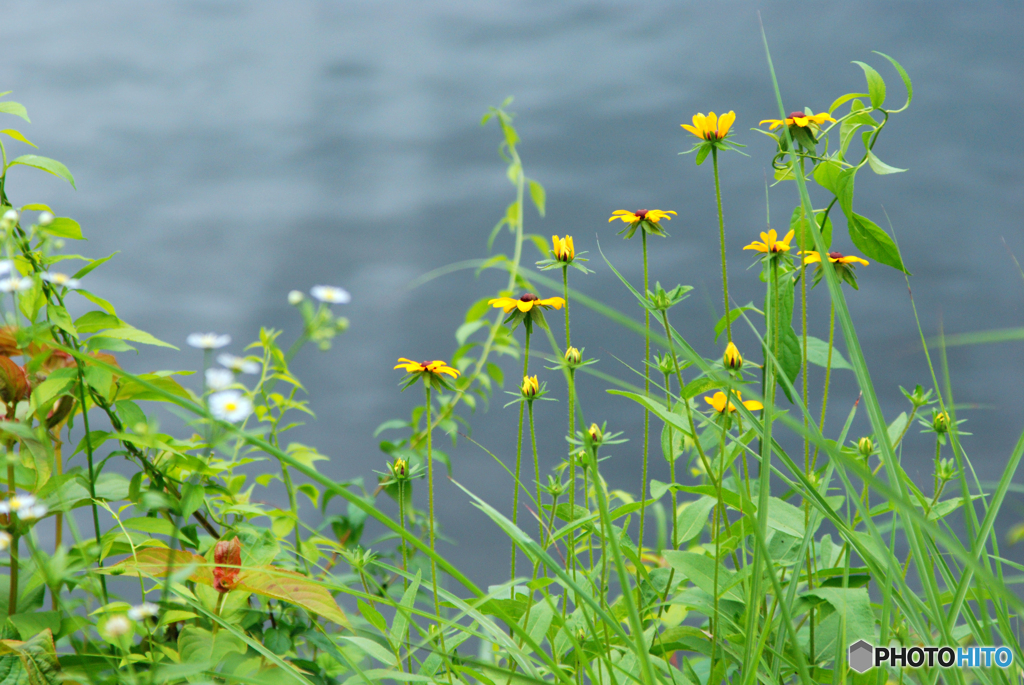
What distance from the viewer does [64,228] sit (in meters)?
0.54

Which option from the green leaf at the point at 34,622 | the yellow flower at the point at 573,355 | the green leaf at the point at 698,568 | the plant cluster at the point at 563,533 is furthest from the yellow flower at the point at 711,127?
the green leaf at the point at 34,622

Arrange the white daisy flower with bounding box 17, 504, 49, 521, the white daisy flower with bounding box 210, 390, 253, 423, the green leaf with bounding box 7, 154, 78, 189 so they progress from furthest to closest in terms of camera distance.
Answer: the green leaf with bounding box 7, 154, 78, 189 < the white daisy flower with bounding box 17, 504, 49, 521 < the white daisy flower with bounding box 210, 390, 253, 423

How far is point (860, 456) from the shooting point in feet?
1.84

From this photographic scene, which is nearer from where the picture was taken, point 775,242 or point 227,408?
point 227,408

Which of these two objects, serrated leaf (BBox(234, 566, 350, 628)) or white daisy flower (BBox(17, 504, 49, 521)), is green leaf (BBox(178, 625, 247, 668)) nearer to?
serrated leaf (BBox(234, 566, 350, 628))

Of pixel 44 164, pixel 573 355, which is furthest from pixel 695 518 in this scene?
pixel 44 164

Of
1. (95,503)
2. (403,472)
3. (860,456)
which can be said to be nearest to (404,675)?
(403,472)

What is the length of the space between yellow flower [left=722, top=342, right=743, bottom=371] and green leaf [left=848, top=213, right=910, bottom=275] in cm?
14

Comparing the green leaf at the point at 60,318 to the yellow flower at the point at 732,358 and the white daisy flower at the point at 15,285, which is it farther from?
the yellow flower at the point at 732,358

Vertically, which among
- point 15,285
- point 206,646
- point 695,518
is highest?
point 15,285

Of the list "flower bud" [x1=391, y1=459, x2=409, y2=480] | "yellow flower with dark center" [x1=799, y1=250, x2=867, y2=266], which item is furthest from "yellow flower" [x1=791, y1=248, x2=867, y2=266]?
"flower bud" [x1=391, y1=459, x2=409, y2=480]

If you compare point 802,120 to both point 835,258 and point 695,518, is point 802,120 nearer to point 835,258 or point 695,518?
point 835,258

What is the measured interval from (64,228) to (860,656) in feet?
2.28

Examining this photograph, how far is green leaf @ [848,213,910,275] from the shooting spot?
0.50 metres
